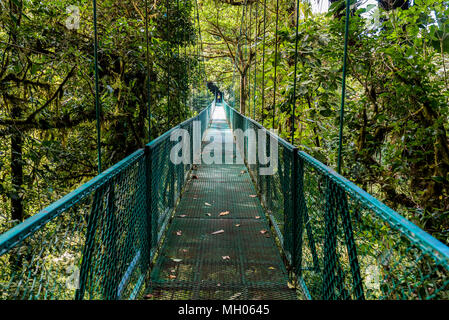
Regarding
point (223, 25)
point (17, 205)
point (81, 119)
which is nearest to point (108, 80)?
point (81, 119)

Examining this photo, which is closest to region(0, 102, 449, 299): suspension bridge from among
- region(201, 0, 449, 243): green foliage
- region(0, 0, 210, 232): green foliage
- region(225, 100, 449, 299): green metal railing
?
region(225, 100, 449, 299): green metal railing

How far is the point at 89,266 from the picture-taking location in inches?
60.7

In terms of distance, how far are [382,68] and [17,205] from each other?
3934 millimetres

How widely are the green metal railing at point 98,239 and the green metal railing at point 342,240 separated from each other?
1007mm

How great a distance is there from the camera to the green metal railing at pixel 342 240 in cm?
123

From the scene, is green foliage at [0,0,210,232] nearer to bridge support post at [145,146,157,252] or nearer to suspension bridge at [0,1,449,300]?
bridge support post at [145,146,157,252]

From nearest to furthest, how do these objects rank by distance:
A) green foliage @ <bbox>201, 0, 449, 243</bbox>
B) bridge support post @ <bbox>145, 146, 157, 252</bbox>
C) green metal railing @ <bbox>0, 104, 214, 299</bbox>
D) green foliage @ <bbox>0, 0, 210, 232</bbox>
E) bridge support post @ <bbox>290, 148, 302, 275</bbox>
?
green metal railing @ <bbox>0, 104, 214, 299</bbox>
bridge support post @ <bbox>290, 148, 302, 275</bbox>
bridge support post @ <bbox>145, 146, 157, 252</bbox>
green foliage @ <bbox>201, 0, 449, 243</bbox>
green foliage @ <bbox>0, 0, 210, 232</bbox>

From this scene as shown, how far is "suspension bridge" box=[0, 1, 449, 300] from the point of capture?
1.29 m

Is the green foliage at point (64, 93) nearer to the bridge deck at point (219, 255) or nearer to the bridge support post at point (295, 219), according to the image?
the bridge deck at point (219, 255)

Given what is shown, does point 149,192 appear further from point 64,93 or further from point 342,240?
point 64,93

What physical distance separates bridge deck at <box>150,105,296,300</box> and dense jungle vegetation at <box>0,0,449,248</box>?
106cm

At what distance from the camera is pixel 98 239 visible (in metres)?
1.69
